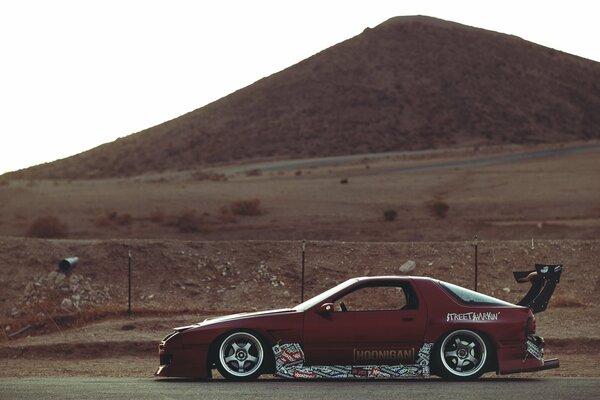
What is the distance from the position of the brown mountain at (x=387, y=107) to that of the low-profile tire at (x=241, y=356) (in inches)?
4388

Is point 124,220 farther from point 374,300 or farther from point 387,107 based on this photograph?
point 387,107

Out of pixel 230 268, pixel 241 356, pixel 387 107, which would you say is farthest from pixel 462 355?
pixel 387 107

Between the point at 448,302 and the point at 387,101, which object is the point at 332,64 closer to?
the point at 387,101

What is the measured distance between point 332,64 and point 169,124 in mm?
23682

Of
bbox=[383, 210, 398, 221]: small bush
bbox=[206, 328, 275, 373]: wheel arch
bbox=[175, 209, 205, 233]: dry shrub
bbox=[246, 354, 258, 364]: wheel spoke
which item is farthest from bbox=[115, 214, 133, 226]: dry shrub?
bbox=[246, 354, 258, 364]: wheel spoke

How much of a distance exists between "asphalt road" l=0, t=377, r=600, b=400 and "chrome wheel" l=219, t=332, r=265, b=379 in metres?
0.16

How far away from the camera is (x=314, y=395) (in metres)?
12.2

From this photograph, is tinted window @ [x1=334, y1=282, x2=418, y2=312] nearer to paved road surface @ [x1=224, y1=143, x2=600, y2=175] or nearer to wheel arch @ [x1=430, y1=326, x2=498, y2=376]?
wheel arch @ [x1=430, y1=326, x2=498, y2=376]

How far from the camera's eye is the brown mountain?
433ft

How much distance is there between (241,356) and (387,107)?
424 feet

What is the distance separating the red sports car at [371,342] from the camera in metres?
13.8

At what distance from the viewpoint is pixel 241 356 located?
13930mm

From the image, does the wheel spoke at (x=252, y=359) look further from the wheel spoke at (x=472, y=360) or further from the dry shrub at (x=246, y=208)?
the dry shrub at (x=246, y=208)

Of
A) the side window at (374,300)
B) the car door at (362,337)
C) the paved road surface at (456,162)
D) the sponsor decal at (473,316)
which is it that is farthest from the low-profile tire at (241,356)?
the paved road surface at (456,162)
